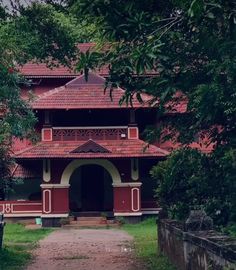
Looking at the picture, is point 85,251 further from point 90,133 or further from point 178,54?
point 90,133

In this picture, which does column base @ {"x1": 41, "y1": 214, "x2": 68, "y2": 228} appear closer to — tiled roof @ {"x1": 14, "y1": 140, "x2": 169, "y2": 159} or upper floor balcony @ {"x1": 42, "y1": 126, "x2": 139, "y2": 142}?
tiled roof @ {"x1": 14, "y1": 140, "x2": 169, "y2": 159}

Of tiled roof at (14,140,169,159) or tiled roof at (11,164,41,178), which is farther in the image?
tiled roof at (11,164,41,178)

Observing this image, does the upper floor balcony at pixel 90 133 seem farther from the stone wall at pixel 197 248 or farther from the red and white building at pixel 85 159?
A: the stone wall at pixel 197 248

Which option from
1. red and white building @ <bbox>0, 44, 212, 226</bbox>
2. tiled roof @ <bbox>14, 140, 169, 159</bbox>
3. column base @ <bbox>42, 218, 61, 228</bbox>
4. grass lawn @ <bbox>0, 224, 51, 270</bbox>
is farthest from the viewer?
red and white building @ <bbox>0, 44, 212, 226</bbox>

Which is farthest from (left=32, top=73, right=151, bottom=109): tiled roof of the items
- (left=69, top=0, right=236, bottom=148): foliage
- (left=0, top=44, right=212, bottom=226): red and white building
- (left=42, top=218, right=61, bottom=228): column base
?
(left=69, top=0, right=236, bottom=148): foliage

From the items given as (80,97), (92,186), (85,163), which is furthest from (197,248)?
(92,186)

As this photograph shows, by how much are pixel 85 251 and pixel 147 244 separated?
6.89 feet

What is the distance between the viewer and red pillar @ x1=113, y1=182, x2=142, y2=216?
73.8 ft

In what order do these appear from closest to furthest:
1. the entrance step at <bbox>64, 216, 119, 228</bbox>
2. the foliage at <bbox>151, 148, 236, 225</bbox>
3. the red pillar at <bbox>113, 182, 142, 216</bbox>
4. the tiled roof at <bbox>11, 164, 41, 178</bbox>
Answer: the foliage at <bbox>151, 148, 236, 225</bbox>
the entrance step at <bbox>64, 216, 119, 228</bbox>
the red pillar at <bbox>113, 182, 142, 216</bbox>
the tiled roof at <bbox>11, 164, 41, 178</bbox>

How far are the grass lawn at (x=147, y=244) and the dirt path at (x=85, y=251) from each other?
9.7 inches

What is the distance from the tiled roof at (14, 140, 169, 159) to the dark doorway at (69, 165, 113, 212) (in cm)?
233

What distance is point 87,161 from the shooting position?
2334 cm

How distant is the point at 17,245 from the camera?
15117mm

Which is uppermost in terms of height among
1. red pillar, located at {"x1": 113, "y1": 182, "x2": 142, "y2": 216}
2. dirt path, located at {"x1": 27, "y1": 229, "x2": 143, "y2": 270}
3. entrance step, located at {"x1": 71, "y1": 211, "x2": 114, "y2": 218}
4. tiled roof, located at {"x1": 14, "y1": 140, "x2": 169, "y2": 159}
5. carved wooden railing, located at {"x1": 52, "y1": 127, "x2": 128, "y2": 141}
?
carved wooden railing, located at {"x1": 52, "y1": 127, "x2": 128, "y2": 141}
